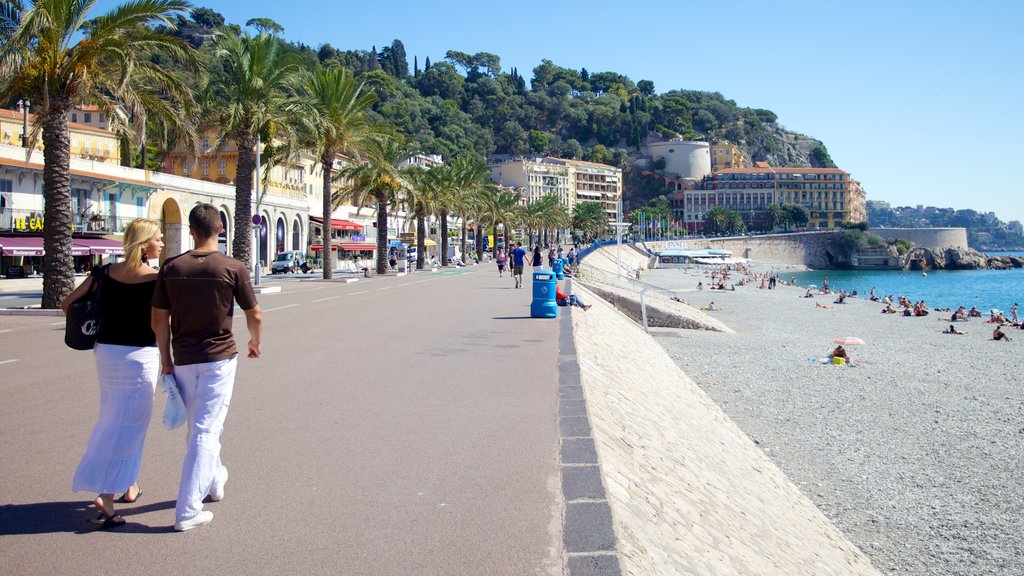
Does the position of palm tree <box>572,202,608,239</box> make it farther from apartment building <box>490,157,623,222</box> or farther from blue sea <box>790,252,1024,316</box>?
blue sea <box>790,252,1024,316</box>

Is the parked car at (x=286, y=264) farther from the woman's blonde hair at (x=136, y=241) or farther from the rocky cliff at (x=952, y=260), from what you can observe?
the rocky cliff at (x=952, y=260)

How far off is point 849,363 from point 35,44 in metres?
20.5

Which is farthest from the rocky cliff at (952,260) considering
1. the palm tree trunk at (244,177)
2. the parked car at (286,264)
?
the palm tree trunk at (244,177)

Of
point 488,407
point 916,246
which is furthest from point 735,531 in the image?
point 916,246

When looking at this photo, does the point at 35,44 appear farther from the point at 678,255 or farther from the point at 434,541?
the point at 678,255

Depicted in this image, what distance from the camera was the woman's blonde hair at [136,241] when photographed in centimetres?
485

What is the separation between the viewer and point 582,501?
513 cm

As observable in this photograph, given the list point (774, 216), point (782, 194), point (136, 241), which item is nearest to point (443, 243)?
point (136, 241)

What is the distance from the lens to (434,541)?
4543 millimetres

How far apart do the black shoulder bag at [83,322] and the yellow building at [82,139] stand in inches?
1981

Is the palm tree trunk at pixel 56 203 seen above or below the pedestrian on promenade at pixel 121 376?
above

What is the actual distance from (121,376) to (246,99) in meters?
26.5

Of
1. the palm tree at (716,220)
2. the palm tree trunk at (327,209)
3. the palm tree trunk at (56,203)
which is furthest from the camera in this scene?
the palm tree at (716,220)

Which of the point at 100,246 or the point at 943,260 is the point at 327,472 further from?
the point at 943,260
